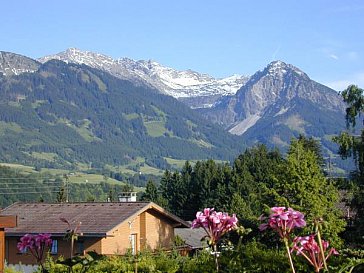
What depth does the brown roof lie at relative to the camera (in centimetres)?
3222

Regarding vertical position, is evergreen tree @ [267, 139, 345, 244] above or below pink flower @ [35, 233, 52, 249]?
above

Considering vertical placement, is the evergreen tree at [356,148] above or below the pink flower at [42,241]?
above

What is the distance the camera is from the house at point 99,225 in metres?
32.0

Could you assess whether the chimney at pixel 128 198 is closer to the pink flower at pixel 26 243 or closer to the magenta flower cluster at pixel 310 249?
the pink flower at pixel 26 243

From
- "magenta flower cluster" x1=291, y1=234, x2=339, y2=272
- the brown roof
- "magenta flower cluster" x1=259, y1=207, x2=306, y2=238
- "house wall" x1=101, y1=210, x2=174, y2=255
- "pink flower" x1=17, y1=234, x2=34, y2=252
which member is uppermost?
the brown roof

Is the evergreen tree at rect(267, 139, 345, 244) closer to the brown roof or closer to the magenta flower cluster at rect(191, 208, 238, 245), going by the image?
the brown roof

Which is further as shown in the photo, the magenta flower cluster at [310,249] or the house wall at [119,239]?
the house wall at [119,239]

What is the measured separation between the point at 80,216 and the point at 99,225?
2070 mm

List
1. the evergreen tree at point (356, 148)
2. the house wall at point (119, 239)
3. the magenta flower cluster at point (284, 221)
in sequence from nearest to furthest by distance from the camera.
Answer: the magenta flower cluster at point (284, 221) < the evergreen tree at point (356, 148) < the house wall at point (119, 239)

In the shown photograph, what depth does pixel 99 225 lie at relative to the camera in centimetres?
3222

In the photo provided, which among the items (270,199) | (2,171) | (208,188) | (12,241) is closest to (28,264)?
(12,241)

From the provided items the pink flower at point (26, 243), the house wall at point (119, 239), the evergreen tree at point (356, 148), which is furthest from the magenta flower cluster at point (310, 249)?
the house wall at point (119, 239)

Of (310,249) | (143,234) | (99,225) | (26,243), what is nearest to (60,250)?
(99,225)

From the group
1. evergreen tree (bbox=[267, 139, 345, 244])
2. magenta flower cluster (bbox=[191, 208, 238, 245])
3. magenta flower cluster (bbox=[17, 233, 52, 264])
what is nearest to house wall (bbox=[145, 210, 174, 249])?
evergreen tree (bbox=[267, 139, 345, 244])
